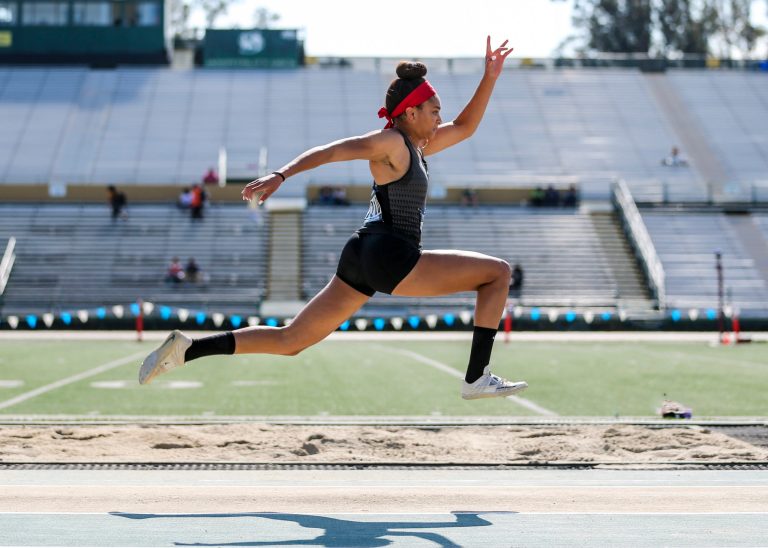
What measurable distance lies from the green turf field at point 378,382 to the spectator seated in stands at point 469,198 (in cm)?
1796

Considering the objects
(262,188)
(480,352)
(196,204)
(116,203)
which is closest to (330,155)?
(262,188)

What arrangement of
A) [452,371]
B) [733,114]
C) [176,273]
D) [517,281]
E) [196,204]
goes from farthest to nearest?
1. [733,114]
2. [196,204]
3. [517,281]
4. [176,273]
5. [452,371]

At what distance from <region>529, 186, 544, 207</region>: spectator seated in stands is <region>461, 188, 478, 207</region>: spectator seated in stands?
2105 mm

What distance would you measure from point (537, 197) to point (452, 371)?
2526cm

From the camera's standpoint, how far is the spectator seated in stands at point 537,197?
42.4m

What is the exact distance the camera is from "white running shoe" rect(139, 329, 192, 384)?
21.6 ft

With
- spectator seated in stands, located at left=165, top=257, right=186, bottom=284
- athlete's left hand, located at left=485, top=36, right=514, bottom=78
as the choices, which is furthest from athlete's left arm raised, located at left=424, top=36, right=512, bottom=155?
spectator seated in stands, located at left=165, top=257, right=186, bottom=284

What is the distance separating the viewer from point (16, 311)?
33.7 metres

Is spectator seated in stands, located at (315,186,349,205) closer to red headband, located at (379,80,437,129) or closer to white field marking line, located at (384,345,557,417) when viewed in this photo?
white field marking line, located at (384,345,557,417)

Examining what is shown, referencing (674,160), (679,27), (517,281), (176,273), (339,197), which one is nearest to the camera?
(176,273)

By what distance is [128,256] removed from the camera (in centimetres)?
3747

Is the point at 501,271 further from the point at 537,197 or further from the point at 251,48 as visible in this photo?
the point at 251,48

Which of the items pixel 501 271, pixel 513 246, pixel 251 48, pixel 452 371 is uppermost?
pixel 251 48

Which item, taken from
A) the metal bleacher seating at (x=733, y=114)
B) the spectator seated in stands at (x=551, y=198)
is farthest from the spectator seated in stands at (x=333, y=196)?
the metal bleacher seating at (x=733, y=114)
